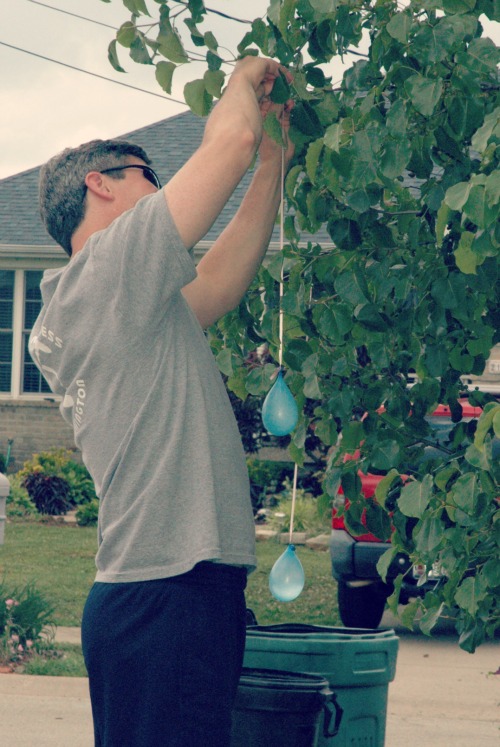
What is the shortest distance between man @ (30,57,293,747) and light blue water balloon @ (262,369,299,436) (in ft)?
0.28

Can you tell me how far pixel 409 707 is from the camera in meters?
6.43

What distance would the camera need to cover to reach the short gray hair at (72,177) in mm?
2854

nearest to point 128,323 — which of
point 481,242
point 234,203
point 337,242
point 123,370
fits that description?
point 123,370

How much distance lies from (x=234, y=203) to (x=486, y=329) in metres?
15.8

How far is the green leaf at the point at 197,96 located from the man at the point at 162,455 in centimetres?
10

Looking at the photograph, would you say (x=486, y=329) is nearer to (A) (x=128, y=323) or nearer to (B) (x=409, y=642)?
(A) (x=128, y=323)

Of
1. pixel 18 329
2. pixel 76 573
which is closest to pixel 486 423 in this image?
pixel 76 573

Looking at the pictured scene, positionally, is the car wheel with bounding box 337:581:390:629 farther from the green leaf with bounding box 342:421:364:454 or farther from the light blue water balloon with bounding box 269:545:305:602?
the light blue water balloon with bounding box 269:545:305:602

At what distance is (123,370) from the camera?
8.66 ft

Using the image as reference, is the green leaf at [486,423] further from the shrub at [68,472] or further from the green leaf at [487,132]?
Answer: the shrub at [68,472]

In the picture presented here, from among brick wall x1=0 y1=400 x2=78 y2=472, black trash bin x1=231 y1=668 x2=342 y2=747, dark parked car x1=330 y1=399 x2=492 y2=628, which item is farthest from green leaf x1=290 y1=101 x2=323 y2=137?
brick wall x1=0 y1=400 x2=78 y2=472

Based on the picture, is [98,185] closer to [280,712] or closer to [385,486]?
[385,486]

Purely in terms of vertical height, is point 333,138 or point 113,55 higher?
point 113,55

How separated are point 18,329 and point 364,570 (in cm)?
1192
